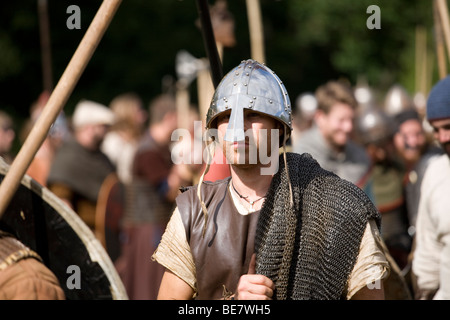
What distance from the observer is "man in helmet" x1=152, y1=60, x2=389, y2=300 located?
346 centimetres

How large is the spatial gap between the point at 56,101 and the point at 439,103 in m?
2.19

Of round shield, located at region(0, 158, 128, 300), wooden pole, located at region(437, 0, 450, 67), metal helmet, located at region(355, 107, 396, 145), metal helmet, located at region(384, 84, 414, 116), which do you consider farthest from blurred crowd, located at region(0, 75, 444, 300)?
round shield, located at region(0, 158, 128, 300)

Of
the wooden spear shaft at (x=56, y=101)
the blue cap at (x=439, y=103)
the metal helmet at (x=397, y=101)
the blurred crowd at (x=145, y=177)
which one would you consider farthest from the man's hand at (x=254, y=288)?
the metal helmet at (x=397, y=101)

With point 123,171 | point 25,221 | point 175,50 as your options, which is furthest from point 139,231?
point 175,50

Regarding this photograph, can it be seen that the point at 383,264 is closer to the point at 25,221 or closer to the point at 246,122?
the point at 246,122

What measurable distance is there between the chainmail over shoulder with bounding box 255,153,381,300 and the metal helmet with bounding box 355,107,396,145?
16.6 ft

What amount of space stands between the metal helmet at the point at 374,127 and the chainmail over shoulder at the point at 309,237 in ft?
16.6

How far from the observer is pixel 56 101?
367cm

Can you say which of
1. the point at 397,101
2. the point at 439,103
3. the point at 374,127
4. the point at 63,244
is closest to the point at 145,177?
the point at 374,127

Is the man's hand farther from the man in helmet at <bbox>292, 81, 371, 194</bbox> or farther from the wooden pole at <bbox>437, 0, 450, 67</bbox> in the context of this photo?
the man in helmet at <bbox>292, 81, 371, 194</bbox>

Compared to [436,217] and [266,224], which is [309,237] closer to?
[266,224]

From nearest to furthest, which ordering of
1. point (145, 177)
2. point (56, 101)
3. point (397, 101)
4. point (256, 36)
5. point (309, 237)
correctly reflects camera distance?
point (309, 237) → point (56, 101) → point (256, 36) → point (145, 177) → point (397, 101)

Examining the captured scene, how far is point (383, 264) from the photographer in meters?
3.50
